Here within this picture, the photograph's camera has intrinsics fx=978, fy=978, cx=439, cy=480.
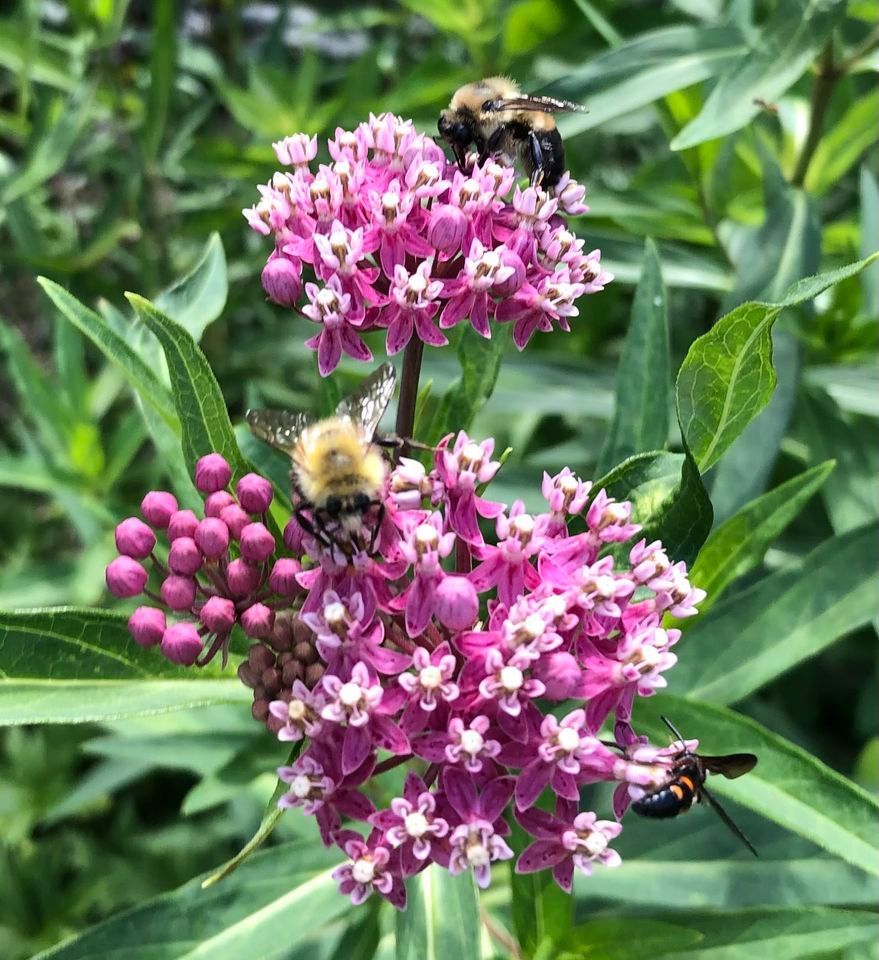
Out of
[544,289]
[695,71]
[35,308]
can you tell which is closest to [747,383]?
[544,289]

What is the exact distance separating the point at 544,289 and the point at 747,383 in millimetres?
343

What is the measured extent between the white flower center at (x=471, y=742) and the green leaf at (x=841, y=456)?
1.32m

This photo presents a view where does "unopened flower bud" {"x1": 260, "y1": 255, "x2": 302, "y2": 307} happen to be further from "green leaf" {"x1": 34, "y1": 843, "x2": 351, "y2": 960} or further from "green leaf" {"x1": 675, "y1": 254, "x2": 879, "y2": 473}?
"green leaf" {"x1": 34, "y1": 843, "x2": 351, "y2": 960}

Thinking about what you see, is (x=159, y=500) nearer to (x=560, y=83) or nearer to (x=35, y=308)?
(x=560, y=83)

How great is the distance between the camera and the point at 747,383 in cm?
120

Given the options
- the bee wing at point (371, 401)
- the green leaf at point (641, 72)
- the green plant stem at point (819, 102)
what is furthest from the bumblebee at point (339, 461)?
the green plant stem at point (819, 102)

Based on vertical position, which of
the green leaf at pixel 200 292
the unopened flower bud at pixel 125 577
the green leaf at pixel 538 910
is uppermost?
the green leaf at pixel 200 292

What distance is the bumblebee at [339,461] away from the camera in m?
1.24

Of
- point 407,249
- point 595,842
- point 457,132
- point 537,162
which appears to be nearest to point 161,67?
point 457,132

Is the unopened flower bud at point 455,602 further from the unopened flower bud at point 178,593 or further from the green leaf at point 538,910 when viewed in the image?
the green leaf at point 538,910

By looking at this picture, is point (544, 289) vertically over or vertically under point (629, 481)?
over

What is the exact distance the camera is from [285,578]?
1316mm

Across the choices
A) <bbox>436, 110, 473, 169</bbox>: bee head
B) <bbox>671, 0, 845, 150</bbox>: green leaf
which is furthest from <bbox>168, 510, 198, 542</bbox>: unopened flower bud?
<bbox>671, 0, 845, 150</bbox>: green leaf

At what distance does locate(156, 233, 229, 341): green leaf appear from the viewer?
5.77ft
